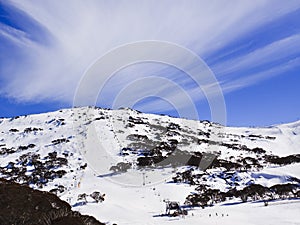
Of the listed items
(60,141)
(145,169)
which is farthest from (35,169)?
(60,141)

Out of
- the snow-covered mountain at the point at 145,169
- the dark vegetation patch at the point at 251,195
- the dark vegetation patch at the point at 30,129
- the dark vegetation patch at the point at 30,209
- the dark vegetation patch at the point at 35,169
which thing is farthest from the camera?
the dark vegetation patch at the point at 30,129

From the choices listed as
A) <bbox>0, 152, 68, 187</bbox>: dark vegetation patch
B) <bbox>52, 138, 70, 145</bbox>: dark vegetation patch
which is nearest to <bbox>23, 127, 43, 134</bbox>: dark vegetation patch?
<bbox>52, 138, 70, 145</bbox>: dark vegetation patch

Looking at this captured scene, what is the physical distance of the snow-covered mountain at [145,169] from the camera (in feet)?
58.2

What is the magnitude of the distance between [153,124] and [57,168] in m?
40.0

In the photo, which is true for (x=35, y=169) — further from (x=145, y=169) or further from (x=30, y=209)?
(x=30, y=209)

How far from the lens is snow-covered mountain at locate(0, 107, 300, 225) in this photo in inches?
699

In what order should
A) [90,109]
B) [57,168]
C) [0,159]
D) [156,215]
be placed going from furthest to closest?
[90,109], [0,159], [57,168], [156,215]

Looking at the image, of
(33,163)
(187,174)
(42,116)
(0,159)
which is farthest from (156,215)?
(42,116)

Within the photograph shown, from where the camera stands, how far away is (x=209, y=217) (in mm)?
15109

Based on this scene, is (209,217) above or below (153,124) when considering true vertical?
below

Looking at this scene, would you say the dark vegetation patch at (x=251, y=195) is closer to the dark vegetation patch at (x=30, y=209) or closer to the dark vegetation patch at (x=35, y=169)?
the dark vegetation patch at (x=30, y=209)

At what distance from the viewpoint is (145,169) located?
36.7 meters

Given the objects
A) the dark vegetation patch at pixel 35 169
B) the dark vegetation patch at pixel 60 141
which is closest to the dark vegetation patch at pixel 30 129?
the dark vegetation patch at pixel 60 141

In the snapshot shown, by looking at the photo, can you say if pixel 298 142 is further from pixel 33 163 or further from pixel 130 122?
pixel 33 163
